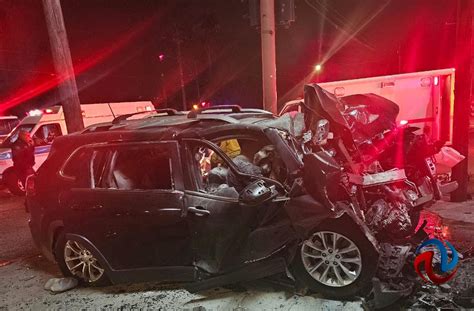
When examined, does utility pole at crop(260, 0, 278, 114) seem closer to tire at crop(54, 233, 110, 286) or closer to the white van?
tire at crop(54, 233, 110, 286)

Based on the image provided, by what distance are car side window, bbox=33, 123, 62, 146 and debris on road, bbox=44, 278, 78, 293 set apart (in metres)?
7.22

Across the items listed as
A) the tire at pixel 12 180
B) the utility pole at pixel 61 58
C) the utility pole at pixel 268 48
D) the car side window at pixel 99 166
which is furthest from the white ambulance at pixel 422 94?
the tire at pixel 12 180

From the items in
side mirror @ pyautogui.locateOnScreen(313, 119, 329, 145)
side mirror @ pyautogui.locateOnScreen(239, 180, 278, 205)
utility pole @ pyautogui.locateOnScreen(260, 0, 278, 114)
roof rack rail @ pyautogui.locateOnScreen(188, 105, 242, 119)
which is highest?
utility pole @ pyautogui.locateOnScreen(260, 0, 278, 114)

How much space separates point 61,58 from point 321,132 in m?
5.69

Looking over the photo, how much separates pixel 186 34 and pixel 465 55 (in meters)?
38.3

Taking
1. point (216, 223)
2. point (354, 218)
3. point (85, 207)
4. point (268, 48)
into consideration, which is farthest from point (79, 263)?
point (268, 48)

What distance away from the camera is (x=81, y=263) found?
440 cm

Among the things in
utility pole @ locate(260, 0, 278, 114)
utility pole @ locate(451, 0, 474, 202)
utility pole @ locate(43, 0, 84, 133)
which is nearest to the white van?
utility pole @ locate(43, 0, 84, 133)

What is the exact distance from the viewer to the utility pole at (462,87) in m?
5.76

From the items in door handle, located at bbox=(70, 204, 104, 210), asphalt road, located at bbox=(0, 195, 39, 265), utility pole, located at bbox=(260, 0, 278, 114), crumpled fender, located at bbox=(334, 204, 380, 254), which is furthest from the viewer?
utility pole, located at bbox=(260, 0, 278, 114)

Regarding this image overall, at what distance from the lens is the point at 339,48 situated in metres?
29.9

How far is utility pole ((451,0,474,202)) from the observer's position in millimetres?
5758

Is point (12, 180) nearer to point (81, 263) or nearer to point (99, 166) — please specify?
point (81, 263)

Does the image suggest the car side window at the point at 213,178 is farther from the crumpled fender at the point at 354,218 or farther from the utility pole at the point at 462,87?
the utility pole at the point at 462,87
